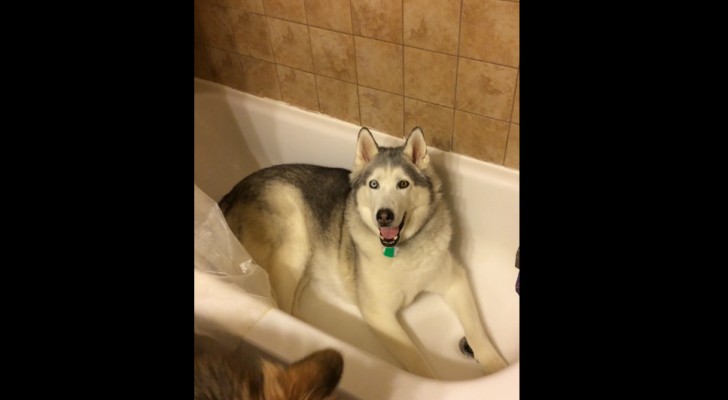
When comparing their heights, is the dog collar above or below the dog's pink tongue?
below

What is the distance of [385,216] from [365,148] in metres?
0.30

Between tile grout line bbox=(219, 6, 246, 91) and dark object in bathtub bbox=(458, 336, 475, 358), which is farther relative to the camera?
tile grout line bbox=(219, 6, 246, 91)

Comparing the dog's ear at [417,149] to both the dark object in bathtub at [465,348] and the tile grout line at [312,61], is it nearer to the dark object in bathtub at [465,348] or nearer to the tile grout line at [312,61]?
the tile grout line at [312,61]

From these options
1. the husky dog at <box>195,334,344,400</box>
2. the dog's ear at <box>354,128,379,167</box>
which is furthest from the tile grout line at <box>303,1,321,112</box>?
the husky dog at <box>195,334,344,400</box>

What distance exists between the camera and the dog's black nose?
64.1 inches

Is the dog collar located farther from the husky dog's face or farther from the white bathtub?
the white bathtub

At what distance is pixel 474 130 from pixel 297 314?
3.63 feet

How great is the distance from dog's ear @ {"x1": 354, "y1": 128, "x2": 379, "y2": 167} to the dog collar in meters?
0.34

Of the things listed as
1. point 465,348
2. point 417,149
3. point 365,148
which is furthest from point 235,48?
point 465,348

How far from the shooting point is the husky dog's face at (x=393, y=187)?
1.67 m

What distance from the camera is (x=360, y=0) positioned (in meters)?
1.77

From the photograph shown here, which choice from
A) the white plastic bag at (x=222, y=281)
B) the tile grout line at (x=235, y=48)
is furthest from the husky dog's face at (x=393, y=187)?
the tile grout line at (x=235, y=48)
